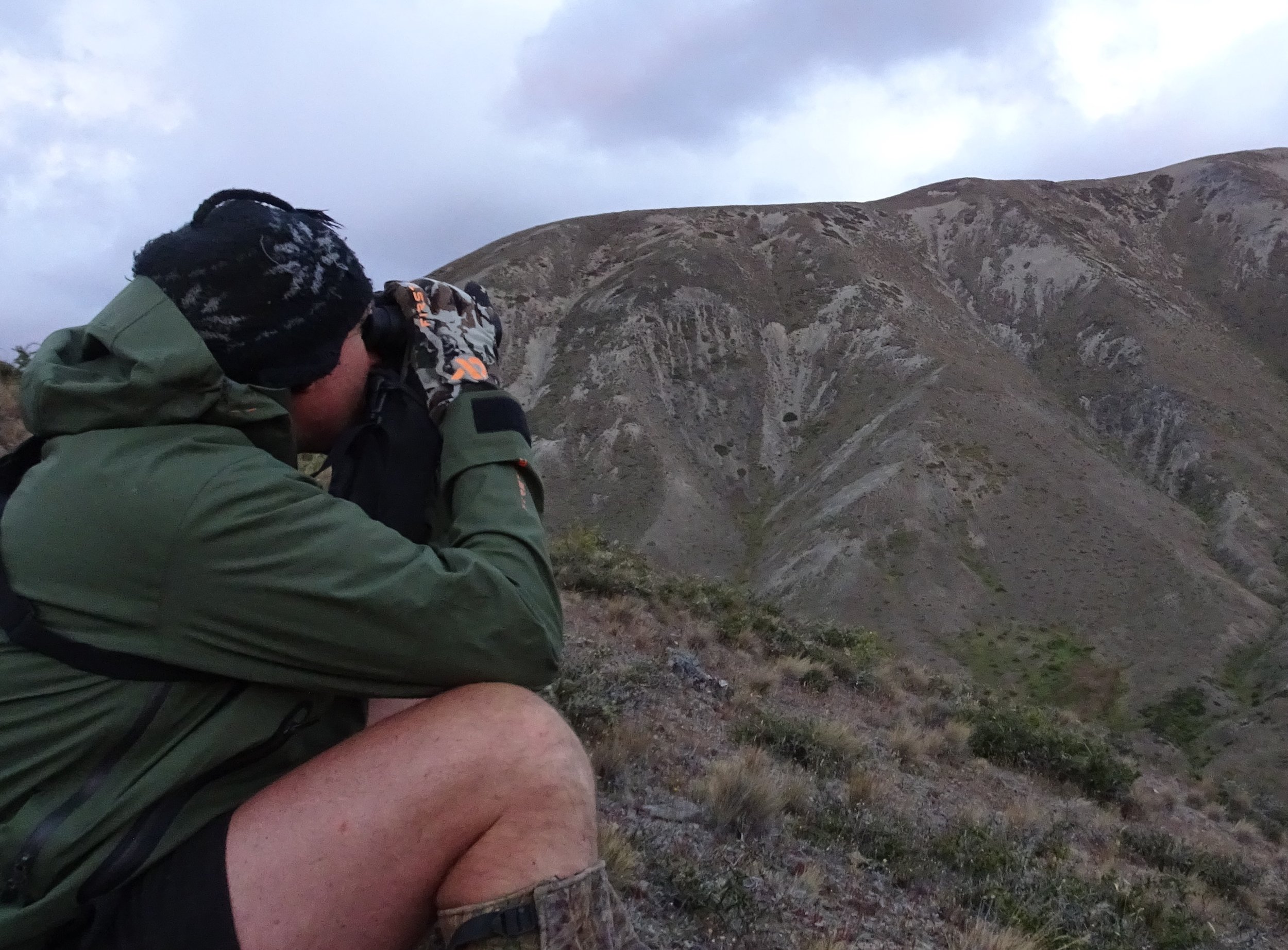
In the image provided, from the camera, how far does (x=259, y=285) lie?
1.81m

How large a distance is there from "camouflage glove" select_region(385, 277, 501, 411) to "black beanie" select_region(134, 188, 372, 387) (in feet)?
0.61

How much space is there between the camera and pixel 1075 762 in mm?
9688

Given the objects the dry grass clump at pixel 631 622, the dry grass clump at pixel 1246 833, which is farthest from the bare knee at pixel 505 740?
the dry grass clump at pixel 1246 833

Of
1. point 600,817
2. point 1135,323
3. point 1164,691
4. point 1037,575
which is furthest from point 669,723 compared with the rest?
point 1135,323

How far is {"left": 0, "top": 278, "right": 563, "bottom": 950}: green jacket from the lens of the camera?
1.48 meters

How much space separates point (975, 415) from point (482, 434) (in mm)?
56088

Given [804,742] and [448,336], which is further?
[804,742]

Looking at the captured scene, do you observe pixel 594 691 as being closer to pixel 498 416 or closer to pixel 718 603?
pixel 498 416

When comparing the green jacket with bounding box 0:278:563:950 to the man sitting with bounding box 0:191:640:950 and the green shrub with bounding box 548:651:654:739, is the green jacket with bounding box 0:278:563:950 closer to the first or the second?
the man sitting with bounding box 0:191:640:950

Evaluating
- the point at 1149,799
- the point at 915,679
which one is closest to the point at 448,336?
the point at 1149,799

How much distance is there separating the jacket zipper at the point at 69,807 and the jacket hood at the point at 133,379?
483mm

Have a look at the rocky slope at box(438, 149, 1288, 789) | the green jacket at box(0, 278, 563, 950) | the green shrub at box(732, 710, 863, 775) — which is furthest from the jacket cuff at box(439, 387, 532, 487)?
the rocky slope at box(438, 149, 1288, 789)

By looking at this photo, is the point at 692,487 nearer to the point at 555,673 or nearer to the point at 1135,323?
the point at 1135,323

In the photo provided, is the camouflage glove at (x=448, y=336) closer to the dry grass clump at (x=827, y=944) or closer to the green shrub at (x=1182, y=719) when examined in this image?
the dry grass clump at (x=827, y=944)
